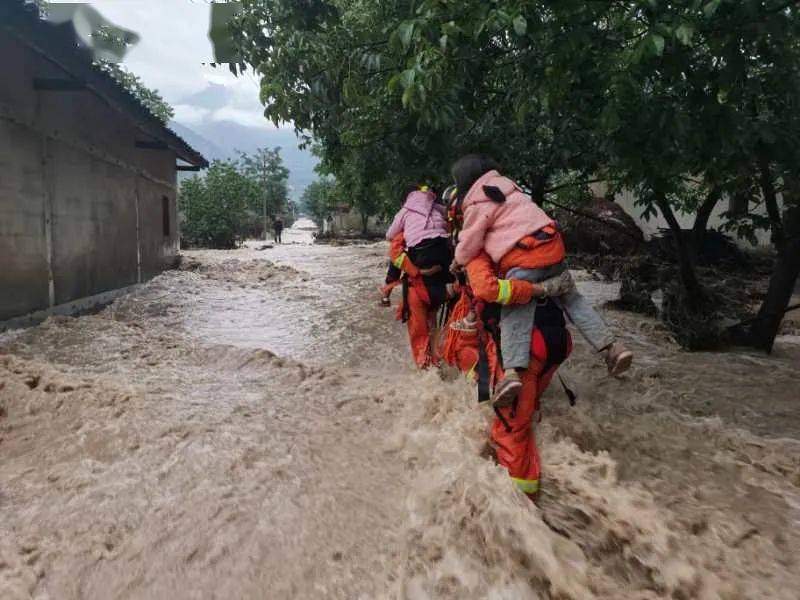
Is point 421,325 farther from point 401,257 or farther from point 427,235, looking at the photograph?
point 427,235

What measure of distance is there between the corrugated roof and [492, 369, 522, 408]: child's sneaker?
5382 mm

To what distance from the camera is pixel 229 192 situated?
27234mm

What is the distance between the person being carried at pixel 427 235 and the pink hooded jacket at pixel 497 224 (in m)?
1.86

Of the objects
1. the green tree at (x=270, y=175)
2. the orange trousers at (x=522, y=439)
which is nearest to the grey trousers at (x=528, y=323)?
the orange trousers at (x=522, y=439)

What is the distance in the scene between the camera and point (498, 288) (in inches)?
117

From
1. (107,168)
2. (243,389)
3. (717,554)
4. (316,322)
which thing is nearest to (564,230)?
(316,322)

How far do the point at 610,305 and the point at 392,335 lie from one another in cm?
419

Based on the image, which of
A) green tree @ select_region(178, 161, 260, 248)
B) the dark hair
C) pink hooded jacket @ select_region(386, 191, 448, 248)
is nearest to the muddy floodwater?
pink hooded jacket @ select_region(386, 191, 448, 248)

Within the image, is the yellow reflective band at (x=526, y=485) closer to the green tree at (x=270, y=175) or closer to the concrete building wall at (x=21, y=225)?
the concrete building wall at (x=21, y=225)

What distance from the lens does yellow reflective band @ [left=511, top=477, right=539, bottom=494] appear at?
299cm

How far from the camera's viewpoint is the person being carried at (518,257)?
3049mm

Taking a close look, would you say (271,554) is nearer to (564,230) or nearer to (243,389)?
(243,389)

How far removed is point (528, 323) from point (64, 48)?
610cm

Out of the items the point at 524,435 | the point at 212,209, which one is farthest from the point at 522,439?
the point at 212,209
